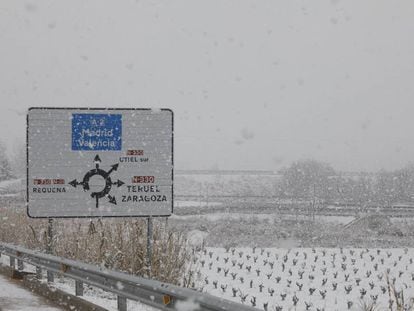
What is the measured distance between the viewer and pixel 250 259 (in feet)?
55.0

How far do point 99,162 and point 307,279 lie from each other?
489cm

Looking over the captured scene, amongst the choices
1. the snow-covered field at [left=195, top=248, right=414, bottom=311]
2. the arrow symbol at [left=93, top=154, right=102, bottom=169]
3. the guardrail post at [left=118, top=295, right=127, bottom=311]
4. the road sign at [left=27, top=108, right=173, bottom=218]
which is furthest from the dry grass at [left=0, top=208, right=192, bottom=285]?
the guardrail post at [left=118, top=295, right=127, bottom=311]

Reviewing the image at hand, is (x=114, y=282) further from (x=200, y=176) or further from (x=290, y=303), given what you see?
(x=200, y=176)

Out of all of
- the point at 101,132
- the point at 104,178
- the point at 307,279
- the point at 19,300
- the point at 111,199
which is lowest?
the point at 307,279

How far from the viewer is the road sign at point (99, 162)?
11875mm

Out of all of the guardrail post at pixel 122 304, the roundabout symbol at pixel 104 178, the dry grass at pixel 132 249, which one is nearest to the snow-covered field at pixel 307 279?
the dry grass at pixel 132 249

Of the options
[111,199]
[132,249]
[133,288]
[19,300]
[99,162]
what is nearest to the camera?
[133,288]

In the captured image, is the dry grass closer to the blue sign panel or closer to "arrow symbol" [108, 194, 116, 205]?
"arrow symbol" [108, 194, 116, 205]

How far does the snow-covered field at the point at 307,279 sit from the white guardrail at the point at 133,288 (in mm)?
2241

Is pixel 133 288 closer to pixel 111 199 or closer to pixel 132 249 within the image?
pixel 132 249

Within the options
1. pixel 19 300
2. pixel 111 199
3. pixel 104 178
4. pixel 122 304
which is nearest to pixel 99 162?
pixel 104 178

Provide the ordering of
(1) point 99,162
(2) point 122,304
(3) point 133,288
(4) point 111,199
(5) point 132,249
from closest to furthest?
(3) point 133,288 < (2) point 122,304 < (5) point 132,249 < (4) point 111,199 < (1) point 99,162

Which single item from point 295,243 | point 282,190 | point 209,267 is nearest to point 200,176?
point 282,190

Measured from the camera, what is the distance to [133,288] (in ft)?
24.6
